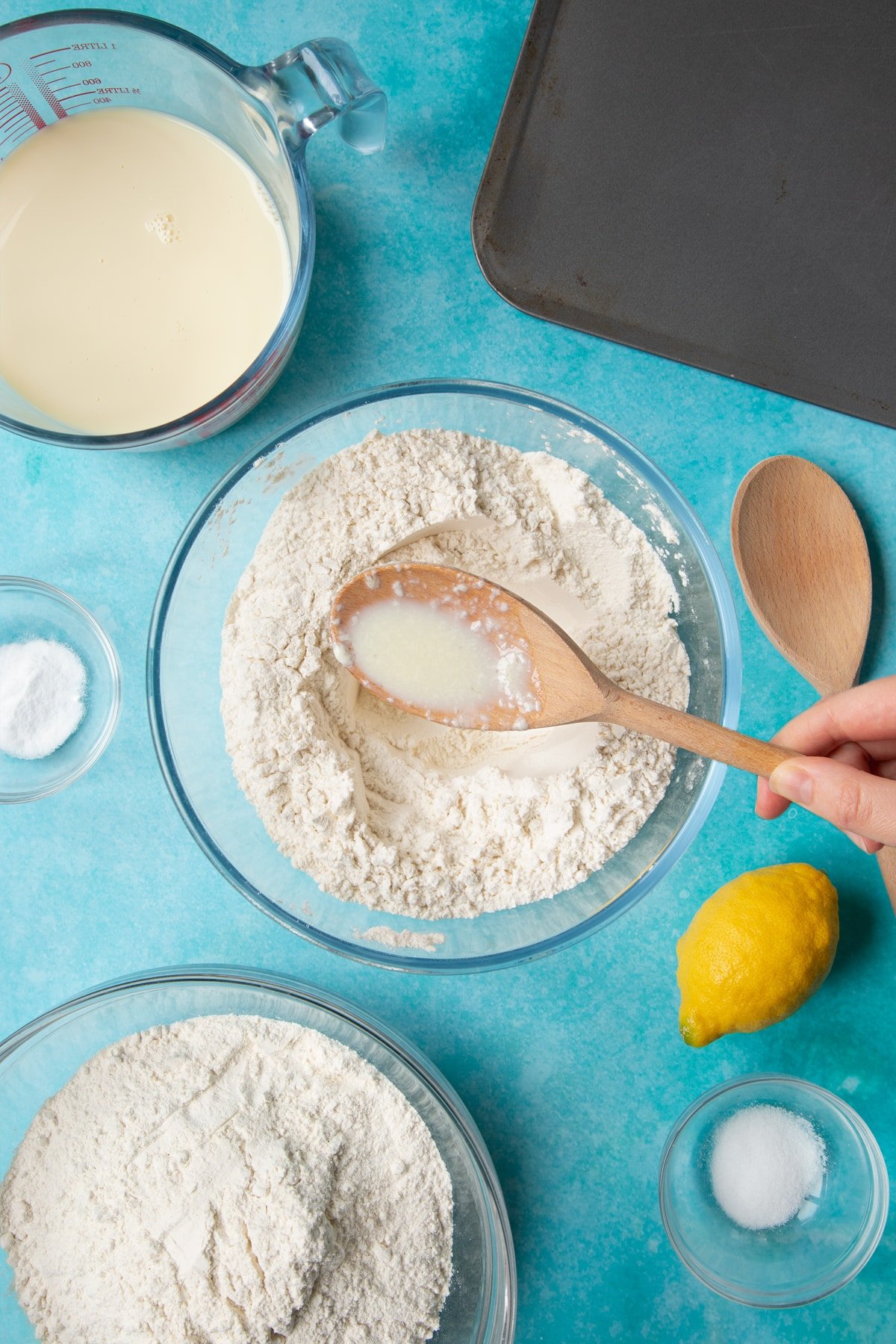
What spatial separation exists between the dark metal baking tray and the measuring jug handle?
0.27 metres

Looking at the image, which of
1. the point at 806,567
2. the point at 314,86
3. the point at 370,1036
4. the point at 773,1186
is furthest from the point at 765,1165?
the point at 314,86

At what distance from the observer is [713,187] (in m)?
1.30

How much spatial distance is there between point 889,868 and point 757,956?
27 cm

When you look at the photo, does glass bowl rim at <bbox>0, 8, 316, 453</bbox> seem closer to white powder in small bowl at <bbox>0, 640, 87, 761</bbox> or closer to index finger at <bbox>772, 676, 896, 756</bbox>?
white powder in small bowl at <bbox>0, 640, 87, 761</bbox>

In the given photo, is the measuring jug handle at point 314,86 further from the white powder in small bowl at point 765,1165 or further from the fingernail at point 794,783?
the white powder in small bowl at point 765,1165

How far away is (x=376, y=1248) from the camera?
111cm

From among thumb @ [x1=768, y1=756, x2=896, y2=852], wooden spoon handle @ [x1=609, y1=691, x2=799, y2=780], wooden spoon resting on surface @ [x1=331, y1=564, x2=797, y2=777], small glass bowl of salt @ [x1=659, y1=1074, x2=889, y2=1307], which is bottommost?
small glass bowl of salt @ [x1=659, y1=1074, x2=889, y2=1307]

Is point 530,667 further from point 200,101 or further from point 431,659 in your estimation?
point 200,101

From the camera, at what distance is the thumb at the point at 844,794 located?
0.91m

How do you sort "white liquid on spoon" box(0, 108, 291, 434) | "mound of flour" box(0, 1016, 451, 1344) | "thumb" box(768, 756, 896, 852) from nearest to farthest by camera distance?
"thumb" box(768, 756, 896, 852)
"mound of flour" box(0, 1016, 451, 1344)
"white liquid on spoon" box(0, 108, 291, 434)

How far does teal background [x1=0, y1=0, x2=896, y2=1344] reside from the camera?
4.22 feet

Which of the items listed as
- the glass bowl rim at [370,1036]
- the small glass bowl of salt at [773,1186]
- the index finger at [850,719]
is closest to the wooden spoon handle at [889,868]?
the index finger at [850,719]

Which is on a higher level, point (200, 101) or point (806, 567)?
point (200, 101)

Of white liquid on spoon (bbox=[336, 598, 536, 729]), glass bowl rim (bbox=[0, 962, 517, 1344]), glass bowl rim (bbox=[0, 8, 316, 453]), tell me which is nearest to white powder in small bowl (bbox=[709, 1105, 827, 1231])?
glass bowl rim (bbox=[0, 962, 517, 1344])
